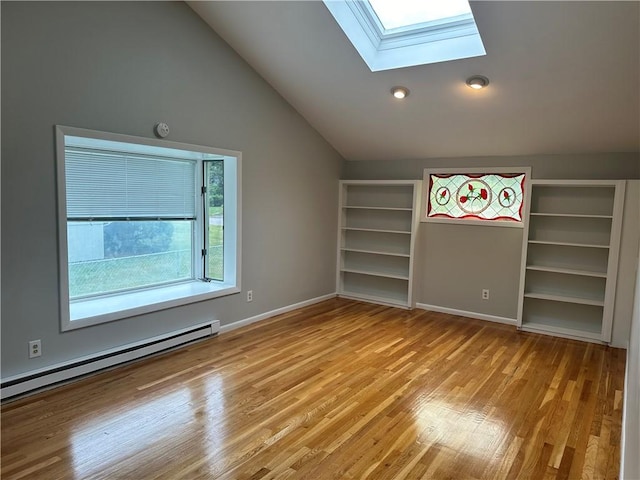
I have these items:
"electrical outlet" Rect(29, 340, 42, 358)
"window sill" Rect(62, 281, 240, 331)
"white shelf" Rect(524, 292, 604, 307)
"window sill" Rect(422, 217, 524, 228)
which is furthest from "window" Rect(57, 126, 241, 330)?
"white shelf" Rect(524, 292, 604, 307)

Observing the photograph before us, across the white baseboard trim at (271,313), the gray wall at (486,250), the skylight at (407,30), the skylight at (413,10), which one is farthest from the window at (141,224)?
the gray wall at (486,250)

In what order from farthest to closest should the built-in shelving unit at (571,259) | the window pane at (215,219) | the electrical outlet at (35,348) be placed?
the window pane at (215,219) < the built-in shelving unit at (571,259) < the electrical outlet at (35,348)

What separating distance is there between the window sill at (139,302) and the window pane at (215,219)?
0.18 meters

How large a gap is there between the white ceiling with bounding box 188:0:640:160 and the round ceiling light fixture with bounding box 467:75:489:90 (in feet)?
0.18

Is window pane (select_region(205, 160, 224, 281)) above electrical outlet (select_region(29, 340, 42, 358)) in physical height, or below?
above

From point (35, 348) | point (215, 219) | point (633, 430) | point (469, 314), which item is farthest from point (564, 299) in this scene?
point (35, 348)

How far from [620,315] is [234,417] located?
367 cm

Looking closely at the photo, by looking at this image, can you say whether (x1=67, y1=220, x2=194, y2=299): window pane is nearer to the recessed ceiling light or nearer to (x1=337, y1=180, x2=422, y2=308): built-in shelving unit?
(x1=337, y1=180, x2=422, y2=308): built-in shelving unit

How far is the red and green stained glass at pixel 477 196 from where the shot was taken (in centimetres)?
476

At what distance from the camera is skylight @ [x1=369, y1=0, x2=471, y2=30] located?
3.36 meters

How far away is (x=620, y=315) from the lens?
408cm

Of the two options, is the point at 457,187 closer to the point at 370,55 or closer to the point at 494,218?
the point at 494,218

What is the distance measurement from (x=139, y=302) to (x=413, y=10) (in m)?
3.34

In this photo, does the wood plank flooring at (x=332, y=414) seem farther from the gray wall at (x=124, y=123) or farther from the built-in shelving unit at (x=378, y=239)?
the built-in shelving unit at (x=378, y=239)
